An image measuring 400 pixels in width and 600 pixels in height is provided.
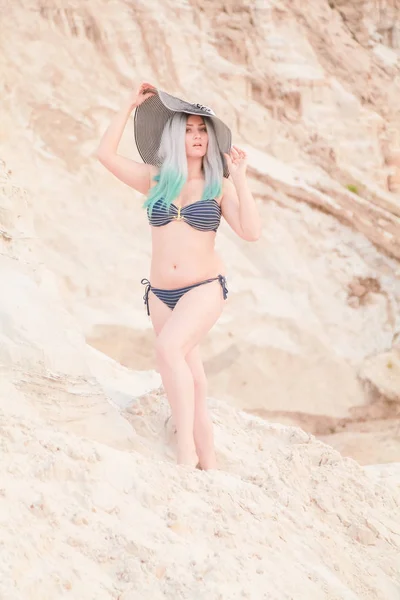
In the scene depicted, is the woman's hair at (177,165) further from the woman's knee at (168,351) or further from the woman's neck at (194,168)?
the woman's knee at (168,351)

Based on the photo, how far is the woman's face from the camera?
328 cm

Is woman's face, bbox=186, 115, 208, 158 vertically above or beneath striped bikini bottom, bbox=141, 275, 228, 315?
above

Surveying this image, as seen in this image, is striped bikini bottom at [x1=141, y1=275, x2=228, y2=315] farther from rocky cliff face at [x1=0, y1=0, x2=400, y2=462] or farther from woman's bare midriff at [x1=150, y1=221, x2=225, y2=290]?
rocky cliff face at [x1=0, y1=0, x2=400, y2=462]

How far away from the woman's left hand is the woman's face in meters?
0.13

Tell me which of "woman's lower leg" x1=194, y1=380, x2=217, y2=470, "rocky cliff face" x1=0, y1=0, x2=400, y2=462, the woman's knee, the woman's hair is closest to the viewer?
the woman's knee

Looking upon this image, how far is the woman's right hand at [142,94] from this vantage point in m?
3.29

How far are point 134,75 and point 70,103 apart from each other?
105 centimetres

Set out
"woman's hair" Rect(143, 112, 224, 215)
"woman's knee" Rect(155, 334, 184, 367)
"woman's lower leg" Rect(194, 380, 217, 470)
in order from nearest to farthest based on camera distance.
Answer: "woman's knee" Rect(155, 334, 184, 367) < "woman's hair" Rect(143, 112, 224, 215) < "woman's lower leg" Rect(194, 380, 217, 470)

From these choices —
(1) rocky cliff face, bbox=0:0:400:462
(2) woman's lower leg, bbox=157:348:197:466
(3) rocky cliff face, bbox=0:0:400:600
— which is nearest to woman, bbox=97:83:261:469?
(2) woman's lower leg, bbox=157:348:197:466

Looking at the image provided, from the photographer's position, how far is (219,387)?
8055mm

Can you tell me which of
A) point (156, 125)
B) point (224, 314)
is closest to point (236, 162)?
point (156, 125)

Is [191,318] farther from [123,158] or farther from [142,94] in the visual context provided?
[142,94]

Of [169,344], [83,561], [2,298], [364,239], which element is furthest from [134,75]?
[83,561]

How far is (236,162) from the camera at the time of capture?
127 inches
